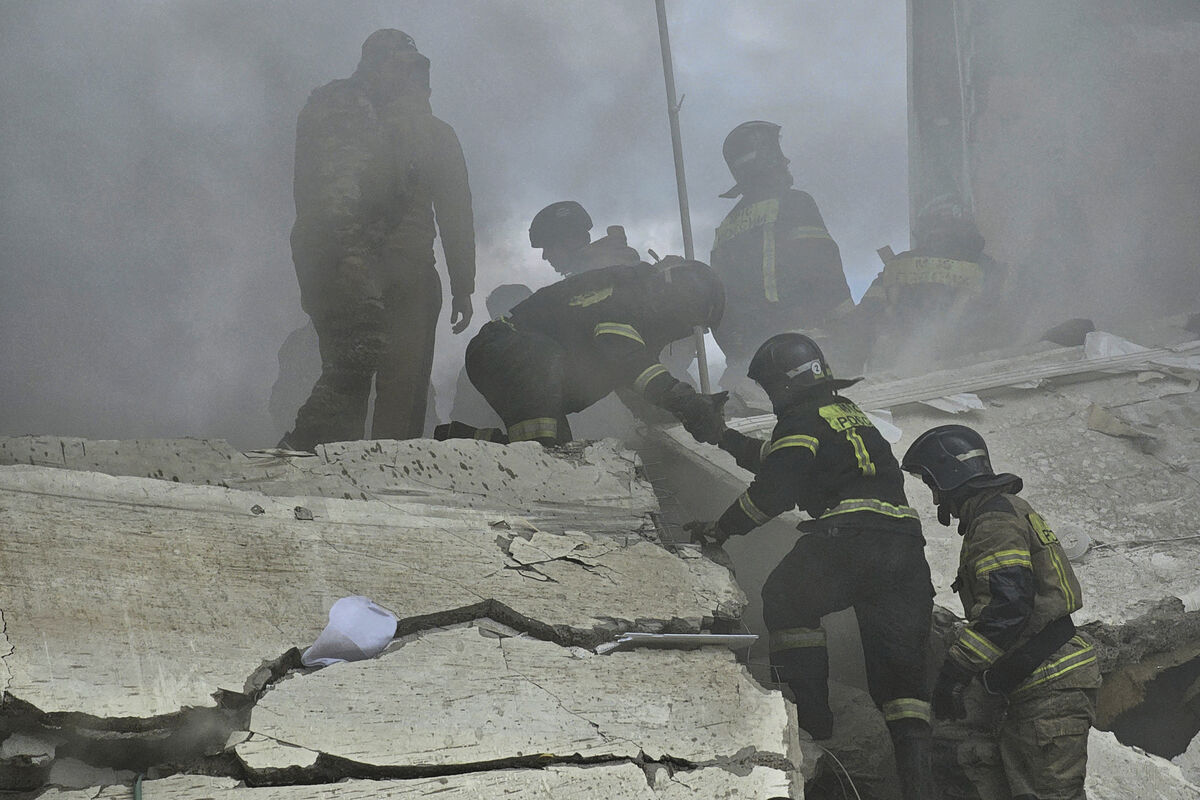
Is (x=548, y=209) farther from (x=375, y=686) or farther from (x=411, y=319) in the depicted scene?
(x=375, y=686)

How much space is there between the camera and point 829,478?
2.75 m

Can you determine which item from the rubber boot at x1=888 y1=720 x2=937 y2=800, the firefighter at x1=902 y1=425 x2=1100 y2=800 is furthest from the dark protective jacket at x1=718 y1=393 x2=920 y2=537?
the rubber boot at x1=888 y1=720 x2=937 y2=800

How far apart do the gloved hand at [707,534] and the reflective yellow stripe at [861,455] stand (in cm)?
50

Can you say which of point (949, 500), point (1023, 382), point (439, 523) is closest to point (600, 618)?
point (439, 523)

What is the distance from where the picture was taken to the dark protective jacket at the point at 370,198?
388 cm

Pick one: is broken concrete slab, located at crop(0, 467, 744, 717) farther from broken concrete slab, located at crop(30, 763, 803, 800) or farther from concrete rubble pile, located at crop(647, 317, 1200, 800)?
concrete rubble pile, located at crop(647, 317, 1200, 800)

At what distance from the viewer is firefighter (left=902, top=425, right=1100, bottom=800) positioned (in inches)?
90.7

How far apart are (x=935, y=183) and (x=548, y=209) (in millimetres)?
4868

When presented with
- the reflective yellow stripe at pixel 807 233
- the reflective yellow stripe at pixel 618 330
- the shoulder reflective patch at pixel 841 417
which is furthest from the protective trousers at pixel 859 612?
the reflective yellow stripe at pixel 807 233

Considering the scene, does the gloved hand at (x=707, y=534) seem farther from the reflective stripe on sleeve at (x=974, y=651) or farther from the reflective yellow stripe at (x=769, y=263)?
the reflective yellow stripe at (x=769, y=263)

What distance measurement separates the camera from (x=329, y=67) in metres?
4.74

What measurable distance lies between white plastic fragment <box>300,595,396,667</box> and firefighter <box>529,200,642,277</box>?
3.18 meters

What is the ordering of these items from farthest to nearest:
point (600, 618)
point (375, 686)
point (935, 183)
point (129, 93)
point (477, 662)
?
point (935, 183)
point (129, 93)
point (600, 618)
point (477, 662)
point (375, 686)

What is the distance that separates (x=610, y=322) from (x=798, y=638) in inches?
58.1
